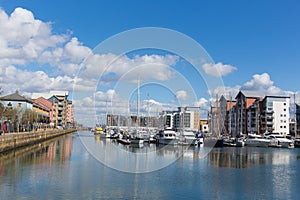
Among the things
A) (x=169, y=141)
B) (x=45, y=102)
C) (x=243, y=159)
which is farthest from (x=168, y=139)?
(x=45, y=102)

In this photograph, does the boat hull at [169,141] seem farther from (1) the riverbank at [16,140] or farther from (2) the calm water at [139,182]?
(2) the calm water at [139,182]

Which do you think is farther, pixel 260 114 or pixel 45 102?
pixel 45 102

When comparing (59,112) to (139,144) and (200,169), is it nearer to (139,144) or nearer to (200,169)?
(139,144)

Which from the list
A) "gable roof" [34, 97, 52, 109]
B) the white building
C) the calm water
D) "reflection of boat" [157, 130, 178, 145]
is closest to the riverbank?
the calm water

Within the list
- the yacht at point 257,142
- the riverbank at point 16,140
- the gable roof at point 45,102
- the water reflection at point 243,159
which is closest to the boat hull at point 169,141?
the water reflection at point 243,159

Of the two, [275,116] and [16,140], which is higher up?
[275,116]

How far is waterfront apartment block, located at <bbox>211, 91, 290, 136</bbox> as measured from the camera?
103 meters

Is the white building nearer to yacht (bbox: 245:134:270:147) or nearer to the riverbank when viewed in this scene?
yacht (bbox: 245:134:270:147)

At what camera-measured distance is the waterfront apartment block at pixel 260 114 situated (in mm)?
102688

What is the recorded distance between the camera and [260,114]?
105 m

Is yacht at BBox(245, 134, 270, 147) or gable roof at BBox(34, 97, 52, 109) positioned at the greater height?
gable roof at BBox(34, 97, 52, 109)

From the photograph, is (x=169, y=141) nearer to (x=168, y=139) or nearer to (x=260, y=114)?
(x=168, y=139)

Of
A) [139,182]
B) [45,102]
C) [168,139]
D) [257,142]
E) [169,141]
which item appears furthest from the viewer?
[45,102]

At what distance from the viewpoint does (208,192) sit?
963 inches
